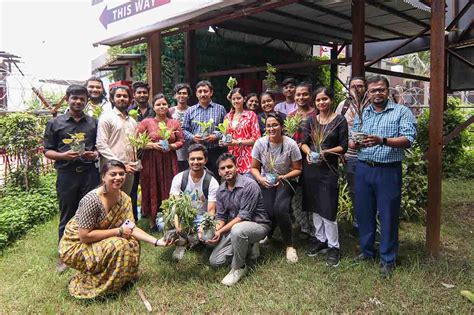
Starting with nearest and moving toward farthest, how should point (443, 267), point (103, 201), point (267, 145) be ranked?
point (103, 201) < point (443, 267) < point (267, 145)

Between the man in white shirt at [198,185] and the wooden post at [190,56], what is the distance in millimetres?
3980

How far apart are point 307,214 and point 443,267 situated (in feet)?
4.49

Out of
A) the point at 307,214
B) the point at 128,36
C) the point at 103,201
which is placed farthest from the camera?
the point at 128,36

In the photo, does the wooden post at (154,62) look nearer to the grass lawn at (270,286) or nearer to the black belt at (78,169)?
the black belt at (78,169)

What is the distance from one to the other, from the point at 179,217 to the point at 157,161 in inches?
47.5

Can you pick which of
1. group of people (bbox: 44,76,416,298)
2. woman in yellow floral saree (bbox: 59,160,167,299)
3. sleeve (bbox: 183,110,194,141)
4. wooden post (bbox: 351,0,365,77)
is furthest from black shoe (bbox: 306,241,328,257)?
wooden post (bbox: 351,0,365,77)

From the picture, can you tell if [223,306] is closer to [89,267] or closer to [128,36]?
[89,267]

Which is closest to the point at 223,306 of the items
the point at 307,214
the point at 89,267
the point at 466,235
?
the point at 89,267

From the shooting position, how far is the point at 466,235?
4324 millimetres

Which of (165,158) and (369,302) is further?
(165,158)

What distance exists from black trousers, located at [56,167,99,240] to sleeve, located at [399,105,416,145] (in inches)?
116

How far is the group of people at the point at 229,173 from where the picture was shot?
3.03 meters

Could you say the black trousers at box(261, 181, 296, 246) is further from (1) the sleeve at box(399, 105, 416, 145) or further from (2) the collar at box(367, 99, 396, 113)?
(1) the sleeve at box(399, 105, 416, 145)

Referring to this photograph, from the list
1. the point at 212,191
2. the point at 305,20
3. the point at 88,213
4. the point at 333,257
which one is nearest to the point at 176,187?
the point at 212,191
